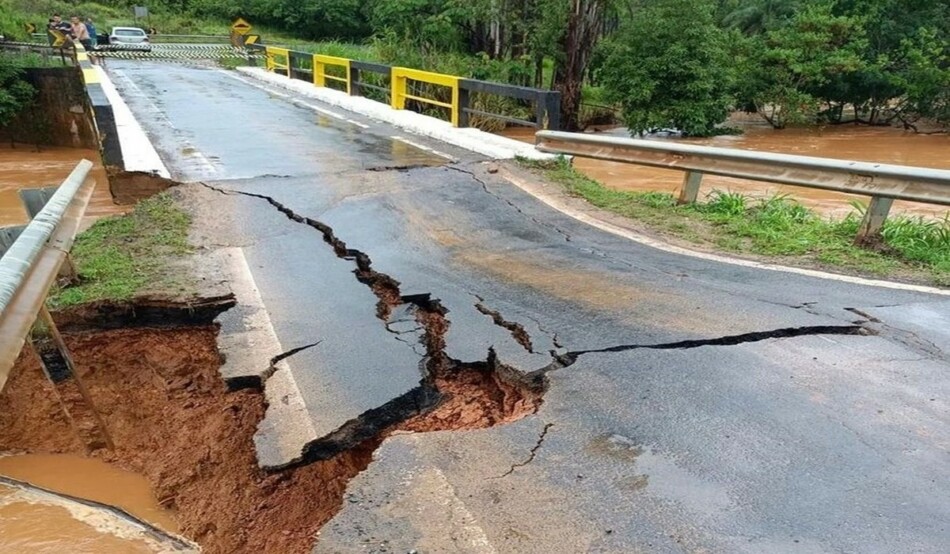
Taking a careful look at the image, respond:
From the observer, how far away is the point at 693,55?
77.0 feet

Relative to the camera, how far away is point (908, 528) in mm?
2750

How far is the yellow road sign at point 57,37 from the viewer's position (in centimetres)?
3001

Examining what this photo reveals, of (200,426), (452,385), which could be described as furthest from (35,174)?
(452,385)

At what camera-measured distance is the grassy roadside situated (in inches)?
237

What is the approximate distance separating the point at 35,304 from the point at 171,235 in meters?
3.13

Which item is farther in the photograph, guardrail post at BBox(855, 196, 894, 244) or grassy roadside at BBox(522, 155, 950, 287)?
guardrail post at BBox(855, 196, 894, 244)

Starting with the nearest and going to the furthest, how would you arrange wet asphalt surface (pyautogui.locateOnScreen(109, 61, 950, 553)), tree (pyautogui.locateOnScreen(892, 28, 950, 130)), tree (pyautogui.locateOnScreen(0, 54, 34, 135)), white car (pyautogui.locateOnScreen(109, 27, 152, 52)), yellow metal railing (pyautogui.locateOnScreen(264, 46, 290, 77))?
wet asphalt surface (pyautogui.locateOnScreen(109, 61, 950, 553)) → tree (pyautogui.locateOnScreen(0, 54, 34, 135)) → yellow metal railing (pyautogui.locateOnScreen(264, 46, 290, 77)) → tree (pyautogui.locateOnScreen(892, 28, 950, 130)) → white car (pyautogui.locateOnScreen(109, 27, 152, 52))

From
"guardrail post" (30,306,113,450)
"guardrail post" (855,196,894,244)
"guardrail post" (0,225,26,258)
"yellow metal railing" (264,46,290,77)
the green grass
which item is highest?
"guardrail post" (0,225,26,258)

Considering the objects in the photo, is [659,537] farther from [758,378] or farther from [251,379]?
[251,379]

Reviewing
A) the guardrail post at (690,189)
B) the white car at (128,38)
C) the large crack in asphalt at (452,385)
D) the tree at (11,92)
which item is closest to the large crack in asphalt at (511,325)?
the large crack in asphalt at (452,385)

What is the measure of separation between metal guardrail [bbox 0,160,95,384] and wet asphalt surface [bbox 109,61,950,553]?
136 cm

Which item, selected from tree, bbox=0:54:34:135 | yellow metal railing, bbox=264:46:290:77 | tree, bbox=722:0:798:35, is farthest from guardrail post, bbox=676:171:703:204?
tree, bbox=722:0:798:35

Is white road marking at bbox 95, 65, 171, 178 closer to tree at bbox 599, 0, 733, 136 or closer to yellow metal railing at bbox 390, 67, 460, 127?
yellow metal railing at bbox 390, 67, 460, 127

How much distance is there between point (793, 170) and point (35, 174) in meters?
22.0
